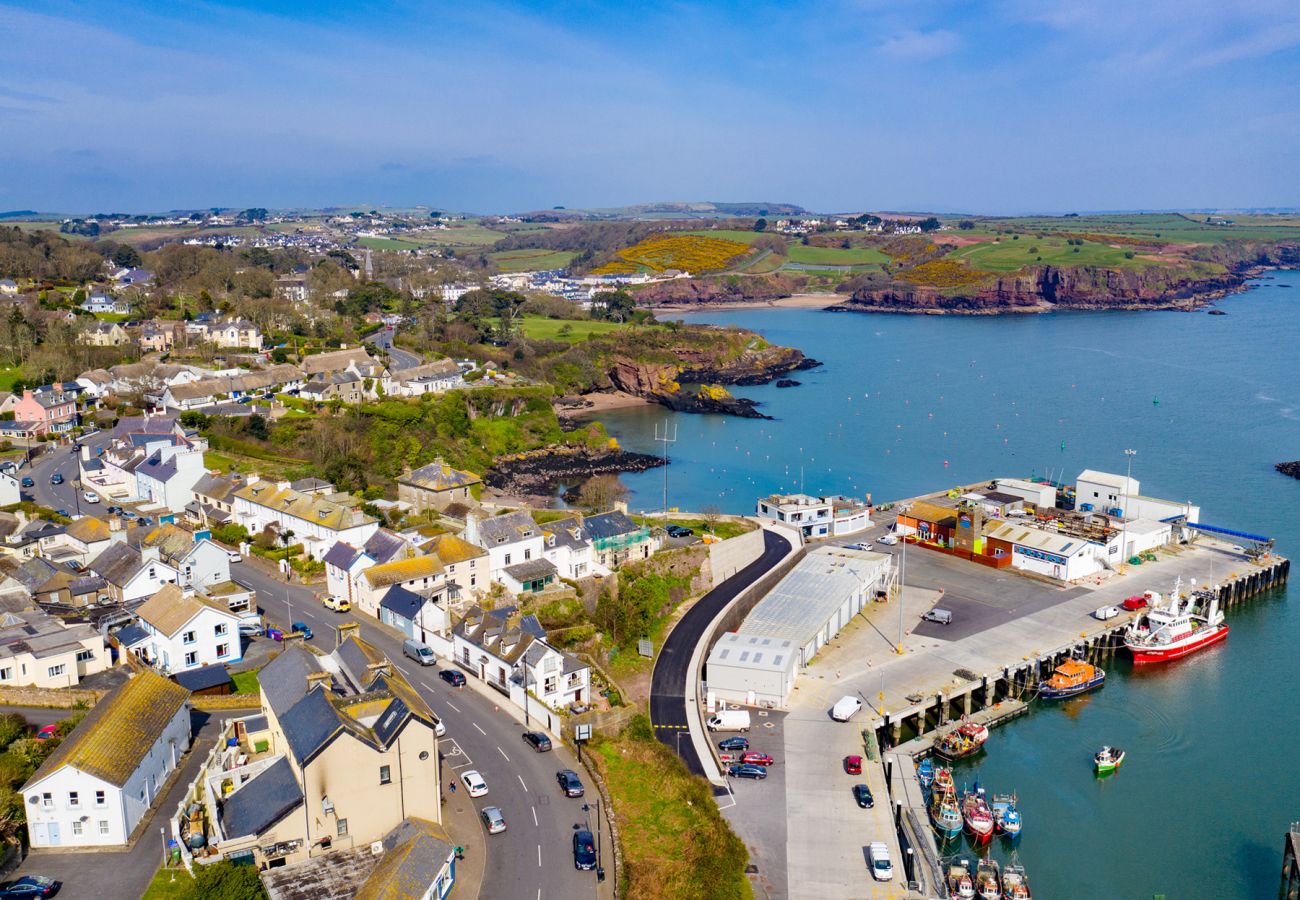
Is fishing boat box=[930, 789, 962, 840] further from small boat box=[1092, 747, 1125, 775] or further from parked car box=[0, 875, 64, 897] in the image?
parked car box=[0, 875, 64, 897]

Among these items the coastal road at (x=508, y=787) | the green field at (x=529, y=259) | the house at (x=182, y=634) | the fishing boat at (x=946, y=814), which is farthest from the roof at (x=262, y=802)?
the green field at (x=529, y=259)

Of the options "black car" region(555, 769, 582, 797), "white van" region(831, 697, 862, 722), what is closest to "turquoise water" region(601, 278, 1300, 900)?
"white van" region(831, 697, 862, 722)

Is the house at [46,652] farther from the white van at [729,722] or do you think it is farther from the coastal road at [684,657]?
the white van at [729,722]

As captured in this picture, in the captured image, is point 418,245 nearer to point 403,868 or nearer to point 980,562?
point 980,562

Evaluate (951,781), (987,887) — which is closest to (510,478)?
(951,781)

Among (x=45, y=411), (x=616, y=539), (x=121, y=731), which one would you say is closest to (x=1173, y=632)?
(x=616, y=539)

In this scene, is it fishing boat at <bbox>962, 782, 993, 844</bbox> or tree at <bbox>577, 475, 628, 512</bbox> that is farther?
tree at <bbox>577, 475, 628, 512</bbox>
